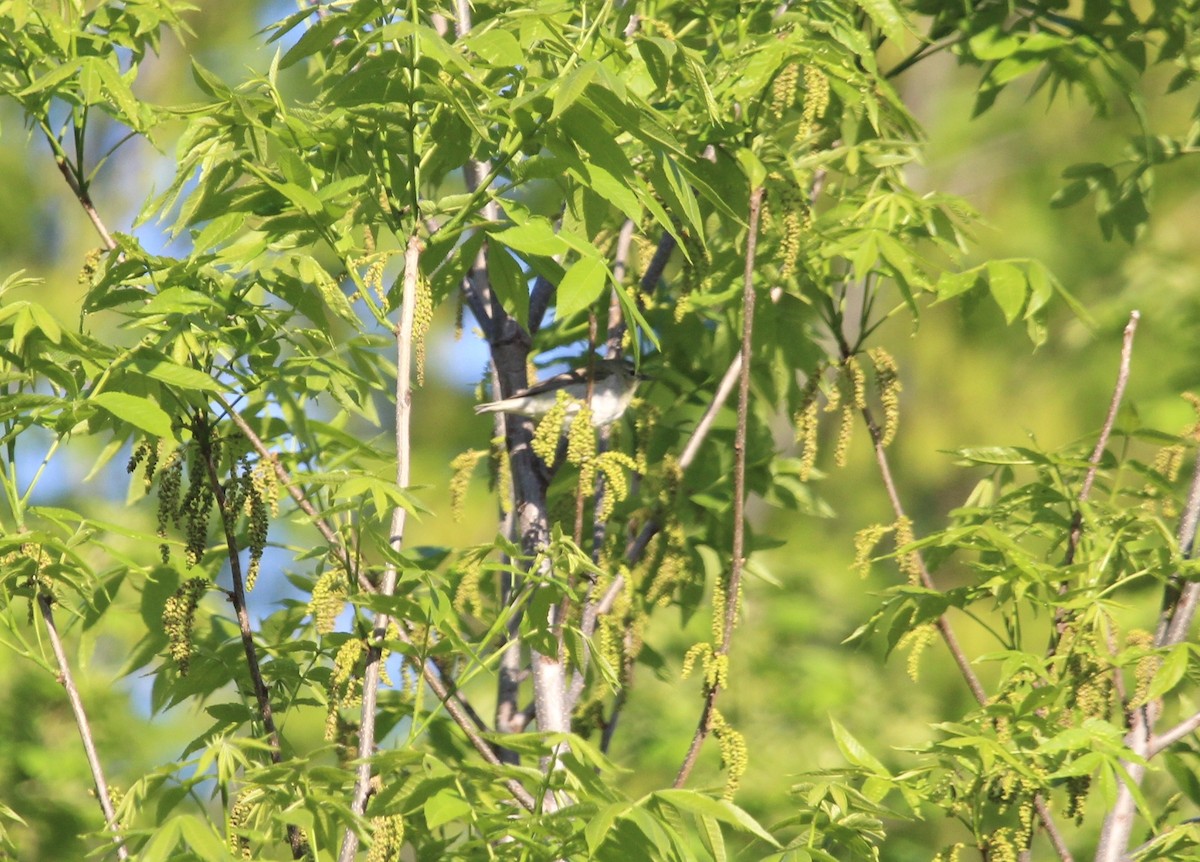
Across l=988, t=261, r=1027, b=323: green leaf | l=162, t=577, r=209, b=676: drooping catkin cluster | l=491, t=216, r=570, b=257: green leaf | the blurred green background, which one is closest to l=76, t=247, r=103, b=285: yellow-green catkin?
l=162, t=577, r=209, b=676: drooping catkin cluster

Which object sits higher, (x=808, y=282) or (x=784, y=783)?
(x=808, y=282)

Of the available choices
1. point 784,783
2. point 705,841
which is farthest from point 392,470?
point 784,783

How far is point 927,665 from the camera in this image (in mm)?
11508

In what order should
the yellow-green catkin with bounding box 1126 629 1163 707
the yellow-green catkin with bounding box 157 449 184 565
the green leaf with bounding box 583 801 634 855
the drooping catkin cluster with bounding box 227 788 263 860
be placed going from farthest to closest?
the yellow-green catkin with bounding box 1126 629 1163 707 < the yellow-green catkin with bounding box 157 449 184 565 < the drooping catkin cluster with bounding box 227 788 263 860 < the green leaf with bounding box 583 801 634 855

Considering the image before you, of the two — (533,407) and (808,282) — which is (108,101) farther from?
(808,282)

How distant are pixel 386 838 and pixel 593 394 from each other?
167cm

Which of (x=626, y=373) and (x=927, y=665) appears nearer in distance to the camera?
(x=626, y=373)

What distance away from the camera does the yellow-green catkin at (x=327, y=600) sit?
2473 millimetres

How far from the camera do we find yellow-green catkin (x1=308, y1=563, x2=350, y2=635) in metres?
2.47

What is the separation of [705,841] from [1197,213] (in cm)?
1373

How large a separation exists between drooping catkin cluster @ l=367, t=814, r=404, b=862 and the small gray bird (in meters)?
1.36

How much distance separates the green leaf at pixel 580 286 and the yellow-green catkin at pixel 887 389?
1.29 meters

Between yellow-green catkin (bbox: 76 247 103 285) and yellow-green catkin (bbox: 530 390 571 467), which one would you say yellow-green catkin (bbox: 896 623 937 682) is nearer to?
yellow-green catkin (bbox: 530 390 571 467)

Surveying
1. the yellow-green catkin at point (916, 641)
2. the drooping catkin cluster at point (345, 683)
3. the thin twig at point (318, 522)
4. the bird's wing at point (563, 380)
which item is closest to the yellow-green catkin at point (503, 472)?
the bird's wing at point (563, 380)
